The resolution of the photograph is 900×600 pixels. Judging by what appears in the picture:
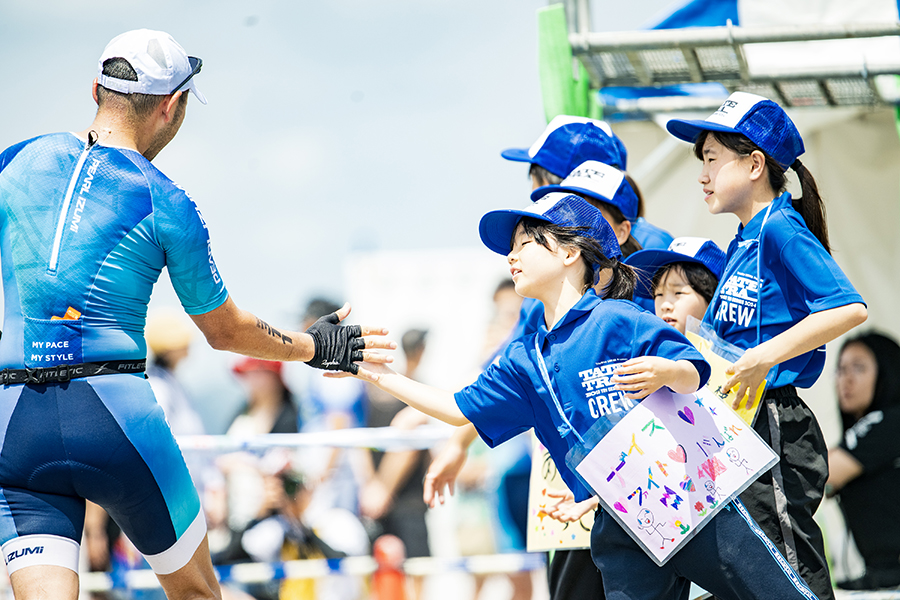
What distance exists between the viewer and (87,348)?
2.43 metres

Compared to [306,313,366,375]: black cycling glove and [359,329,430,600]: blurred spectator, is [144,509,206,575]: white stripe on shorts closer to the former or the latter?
[306,313,366,375]: black cycling glove

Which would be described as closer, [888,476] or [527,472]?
[888,476]

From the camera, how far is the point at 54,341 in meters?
2.41

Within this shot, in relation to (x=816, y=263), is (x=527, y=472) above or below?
below

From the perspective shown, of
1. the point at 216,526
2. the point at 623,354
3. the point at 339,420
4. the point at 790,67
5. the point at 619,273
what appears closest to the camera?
the point at 623,354

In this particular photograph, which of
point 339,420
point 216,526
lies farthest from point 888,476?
point 216,526

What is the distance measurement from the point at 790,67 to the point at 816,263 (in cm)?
309

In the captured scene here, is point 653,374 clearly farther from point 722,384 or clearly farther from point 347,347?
point 347,347

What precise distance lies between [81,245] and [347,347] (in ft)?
2.97

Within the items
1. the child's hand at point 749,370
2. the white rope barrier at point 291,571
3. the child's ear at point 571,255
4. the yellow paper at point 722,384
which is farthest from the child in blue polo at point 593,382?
the white rope barrier at point 291,571

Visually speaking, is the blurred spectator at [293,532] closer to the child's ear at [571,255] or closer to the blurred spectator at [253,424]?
the blurred spectator at [253,424]

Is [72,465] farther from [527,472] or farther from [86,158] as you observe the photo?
[527,472]

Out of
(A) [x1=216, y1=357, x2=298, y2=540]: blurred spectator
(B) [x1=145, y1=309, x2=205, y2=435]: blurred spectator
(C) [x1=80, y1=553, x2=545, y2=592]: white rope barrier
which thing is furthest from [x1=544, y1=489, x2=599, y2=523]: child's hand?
(B) [x1=145, y1=309, x2=205, y2=435]: blurred spectator

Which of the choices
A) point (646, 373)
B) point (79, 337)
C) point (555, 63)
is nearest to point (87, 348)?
point (79, 337)
